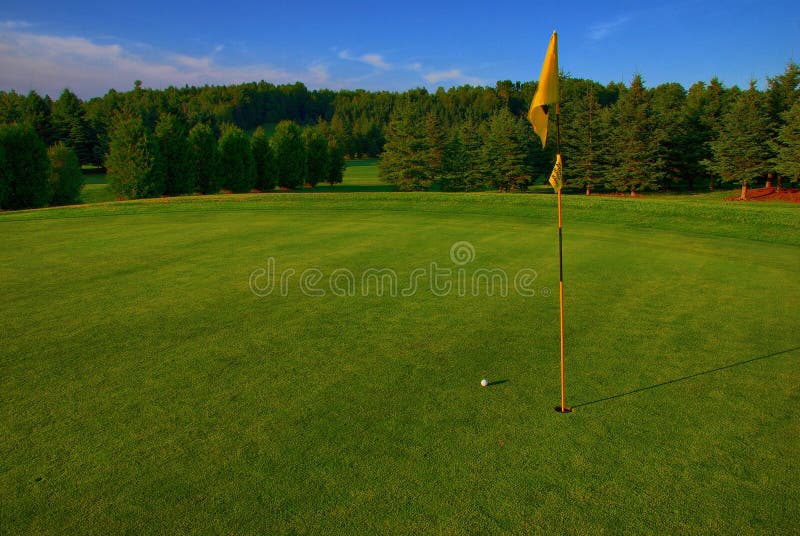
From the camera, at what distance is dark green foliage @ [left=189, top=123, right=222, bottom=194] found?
3922 cm

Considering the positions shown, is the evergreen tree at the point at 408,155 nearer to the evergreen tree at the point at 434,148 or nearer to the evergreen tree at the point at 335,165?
the evergreen tree at the point at 434,148

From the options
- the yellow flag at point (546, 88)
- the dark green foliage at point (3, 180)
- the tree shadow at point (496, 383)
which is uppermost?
the dark green foliage at point (3, 180)

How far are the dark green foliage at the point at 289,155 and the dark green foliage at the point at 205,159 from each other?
27.0 feet

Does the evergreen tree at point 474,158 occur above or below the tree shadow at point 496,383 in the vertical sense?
above

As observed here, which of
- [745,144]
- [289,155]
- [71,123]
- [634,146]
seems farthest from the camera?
[71,123]

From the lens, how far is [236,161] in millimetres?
41719

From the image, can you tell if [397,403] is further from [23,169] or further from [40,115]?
[40,115]

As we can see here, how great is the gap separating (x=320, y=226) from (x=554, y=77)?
37.8 ft

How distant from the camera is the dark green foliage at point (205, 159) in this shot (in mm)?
39219

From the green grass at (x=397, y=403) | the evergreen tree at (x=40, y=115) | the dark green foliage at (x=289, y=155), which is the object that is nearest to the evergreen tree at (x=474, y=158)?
the dark green foliage at (x=289, y=155)

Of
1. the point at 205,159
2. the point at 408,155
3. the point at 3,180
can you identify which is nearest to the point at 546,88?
the point at 3,180

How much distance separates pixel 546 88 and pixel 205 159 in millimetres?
39744

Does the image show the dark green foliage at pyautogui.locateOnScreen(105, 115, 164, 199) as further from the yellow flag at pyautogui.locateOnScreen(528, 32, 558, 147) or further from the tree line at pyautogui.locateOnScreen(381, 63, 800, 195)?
the yellow flag at pyautogui.locateOnScreen(528, 32, 558, 147)

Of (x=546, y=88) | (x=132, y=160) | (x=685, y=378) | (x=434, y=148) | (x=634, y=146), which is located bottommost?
(x=685, y=378)
